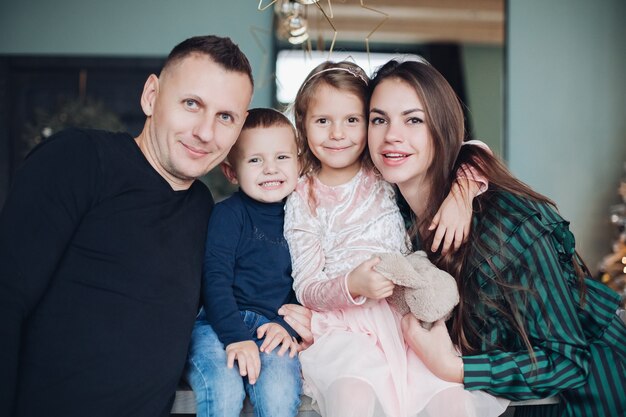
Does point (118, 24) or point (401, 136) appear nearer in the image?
point (401, 136)

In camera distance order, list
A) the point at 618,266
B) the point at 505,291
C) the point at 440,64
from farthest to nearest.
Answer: the point at 440,64 → the point at 618,266 → the point at 505,291

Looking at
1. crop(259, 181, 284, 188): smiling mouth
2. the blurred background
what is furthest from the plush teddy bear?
the blurred background

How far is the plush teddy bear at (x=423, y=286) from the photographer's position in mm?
1438

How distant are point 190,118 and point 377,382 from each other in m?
0.80

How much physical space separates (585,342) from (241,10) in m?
4.54

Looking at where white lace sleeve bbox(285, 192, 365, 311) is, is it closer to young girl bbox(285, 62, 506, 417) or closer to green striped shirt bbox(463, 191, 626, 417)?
young girl bbox(285, 62, 506, 417)

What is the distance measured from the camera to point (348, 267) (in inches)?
67.7

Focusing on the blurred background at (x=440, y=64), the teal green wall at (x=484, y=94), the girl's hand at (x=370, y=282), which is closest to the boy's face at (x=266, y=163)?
the girl's hand at (x=370, y=282)

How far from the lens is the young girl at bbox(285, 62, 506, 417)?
1.40 m

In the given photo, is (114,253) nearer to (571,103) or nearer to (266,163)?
(266,163)

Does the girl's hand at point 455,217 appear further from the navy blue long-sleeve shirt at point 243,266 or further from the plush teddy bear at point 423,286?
the navy blue long-sleeve shirt at point 243,266

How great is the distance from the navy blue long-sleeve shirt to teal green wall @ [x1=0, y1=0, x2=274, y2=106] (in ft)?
12.2

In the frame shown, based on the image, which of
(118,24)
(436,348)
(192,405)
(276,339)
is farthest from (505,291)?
(118,24)

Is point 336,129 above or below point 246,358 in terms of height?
above
